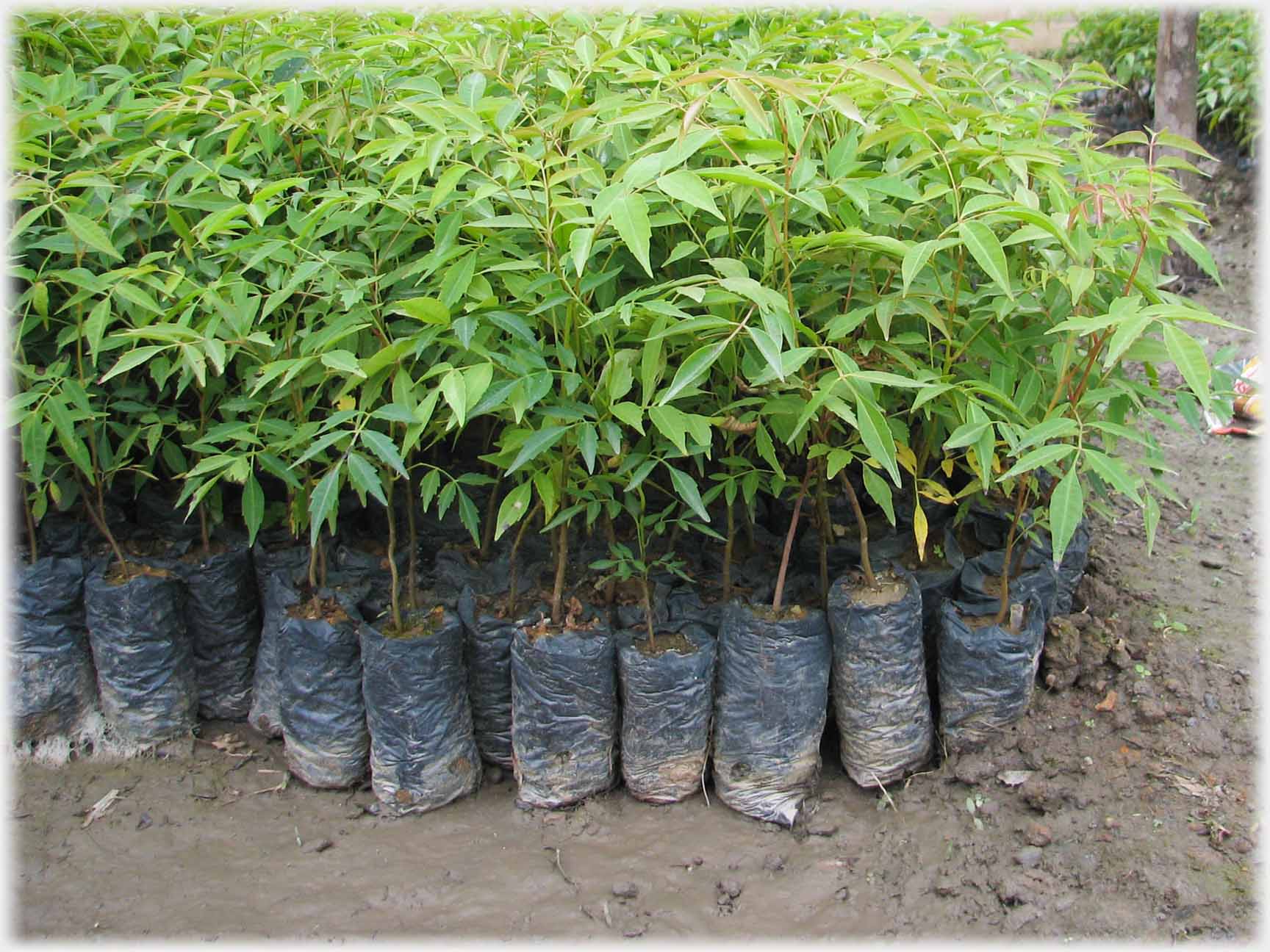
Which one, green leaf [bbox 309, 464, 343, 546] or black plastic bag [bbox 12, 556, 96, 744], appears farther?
black plastic bag [bbox 12, 556, 96, 744]

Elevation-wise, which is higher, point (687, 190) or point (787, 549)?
point (687, 190)

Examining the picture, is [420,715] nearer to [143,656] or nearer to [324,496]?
[324,496]

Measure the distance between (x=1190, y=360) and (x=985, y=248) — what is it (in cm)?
34

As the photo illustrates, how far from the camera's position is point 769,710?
216 cm

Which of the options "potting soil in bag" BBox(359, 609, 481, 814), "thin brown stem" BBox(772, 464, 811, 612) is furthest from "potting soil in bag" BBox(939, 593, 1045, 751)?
"potting soil in bag" BBox(359, 609, 481, 814)

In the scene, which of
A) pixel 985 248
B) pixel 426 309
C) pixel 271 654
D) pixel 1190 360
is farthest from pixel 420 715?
pixel 1190 360

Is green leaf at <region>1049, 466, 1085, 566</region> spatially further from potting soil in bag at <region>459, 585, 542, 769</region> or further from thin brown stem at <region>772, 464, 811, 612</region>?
potting soil in bag at <region>459, 585, 542, 769</region>

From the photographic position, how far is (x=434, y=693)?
7.27 feet

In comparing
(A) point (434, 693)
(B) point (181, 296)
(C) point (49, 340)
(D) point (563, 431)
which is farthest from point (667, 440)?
(C) point (49, 340)

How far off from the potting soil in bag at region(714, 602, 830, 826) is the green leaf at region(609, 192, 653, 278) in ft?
3.15

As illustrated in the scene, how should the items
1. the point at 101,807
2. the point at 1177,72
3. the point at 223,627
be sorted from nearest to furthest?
1. the point at 101,807
2. the point at 223,627
3. the point at 1177,72

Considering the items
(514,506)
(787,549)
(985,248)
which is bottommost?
(787,549)

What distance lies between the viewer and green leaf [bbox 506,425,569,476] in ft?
5.74

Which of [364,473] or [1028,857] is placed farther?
[1028,857]
